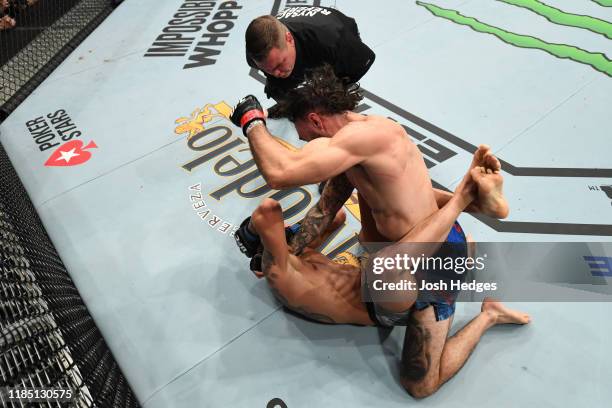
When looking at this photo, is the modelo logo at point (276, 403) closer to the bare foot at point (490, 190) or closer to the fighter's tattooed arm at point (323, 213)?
the fighter's tattooed arm at point (323, 213)

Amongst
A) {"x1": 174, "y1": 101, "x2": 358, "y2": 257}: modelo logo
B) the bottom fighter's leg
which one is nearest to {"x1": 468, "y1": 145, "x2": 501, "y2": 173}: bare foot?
the bottom fighter's leg

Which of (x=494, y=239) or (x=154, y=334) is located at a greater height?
(x=494, y=239)

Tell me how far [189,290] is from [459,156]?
1983mm

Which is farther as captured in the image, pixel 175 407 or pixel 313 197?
pixel 313 197

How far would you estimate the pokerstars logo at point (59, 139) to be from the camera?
3443 millimetres

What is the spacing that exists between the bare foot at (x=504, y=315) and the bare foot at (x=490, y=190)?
0.64 metres

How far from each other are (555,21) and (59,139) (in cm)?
468

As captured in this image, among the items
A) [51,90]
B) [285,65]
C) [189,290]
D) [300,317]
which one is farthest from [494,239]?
[51,90]

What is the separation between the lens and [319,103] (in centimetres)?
184

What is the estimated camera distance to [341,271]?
228 centimetres

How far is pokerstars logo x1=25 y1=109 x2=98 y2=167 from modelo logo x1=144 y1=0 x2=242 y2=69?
46.1 inches

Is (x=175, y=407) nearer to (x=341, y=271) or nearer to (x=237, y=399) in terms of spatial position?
(x=237, y=399)

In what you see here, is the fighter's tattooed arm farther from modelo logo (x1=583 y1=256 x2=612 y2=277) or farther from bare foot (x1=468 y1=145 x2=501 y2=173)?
modelo logo (x1=583 y1=256 x2=612 y2=277)

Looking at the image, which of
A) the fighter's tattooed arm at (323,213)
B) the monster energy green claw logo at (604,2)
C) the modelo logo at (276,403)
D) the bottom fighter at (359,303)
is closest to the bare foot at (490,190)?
the bottom fighter at (359,303)
